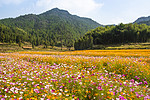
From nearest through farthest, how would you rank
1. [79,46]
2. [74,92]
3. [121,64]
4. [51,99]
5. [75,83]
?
1. [51,99]
2. [74,92]
3. [75,83]
4. [121,64]
5. [79,46]

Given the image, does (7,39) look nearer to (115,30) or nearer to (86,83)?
(115,30)

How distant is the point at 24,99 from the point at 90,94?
2.53 metres

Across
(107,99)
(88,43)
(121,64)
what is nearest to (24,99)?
(107,99)

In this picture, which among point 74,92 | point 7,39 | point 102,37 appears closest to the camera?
point 74,92

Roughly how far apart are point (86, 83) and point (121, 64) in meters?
4.76

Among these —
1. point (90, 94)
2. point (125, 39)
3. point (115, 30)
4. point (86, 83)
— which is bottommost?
point (90, 94)

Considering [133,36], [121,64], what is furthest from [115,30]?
[121,64]

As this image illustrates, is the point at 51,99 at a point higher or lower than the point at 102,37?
lower

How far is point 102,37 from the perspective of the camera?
4306 inches

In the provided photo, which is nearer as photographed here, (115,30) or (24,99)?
(24,99)

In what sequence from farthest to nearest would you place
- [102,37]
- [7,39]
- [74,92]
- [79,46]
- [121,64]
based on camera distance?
[7,39] < [102,37] < [79,46] < [121,64] < [74,92]

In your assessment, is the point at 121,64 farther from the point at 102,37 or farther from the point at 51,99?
the point at 102,37

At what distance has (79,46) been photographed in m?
98.0

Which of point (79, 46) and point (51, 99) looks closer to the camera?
point (51, 99)
